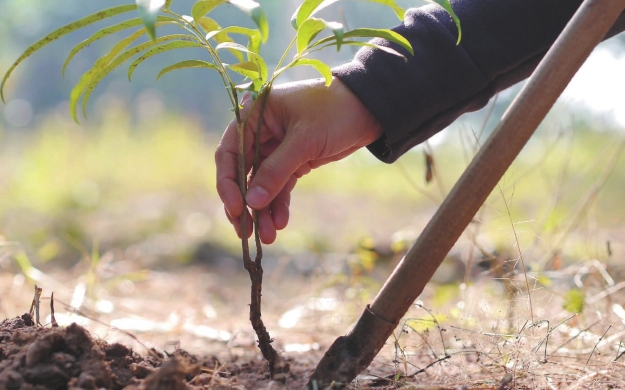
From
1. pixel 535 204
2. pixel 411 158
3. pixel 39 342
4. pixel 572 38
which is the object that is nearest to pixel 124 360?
pixel 39 342

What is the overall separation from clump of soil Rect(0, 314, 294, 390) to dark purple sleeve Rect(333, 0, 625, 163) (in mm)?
728

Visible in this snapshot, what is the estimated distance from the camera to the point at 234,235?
4.32 meters

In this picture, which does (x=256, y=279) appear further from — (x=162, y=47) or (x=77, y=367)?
(x=162, y=47)

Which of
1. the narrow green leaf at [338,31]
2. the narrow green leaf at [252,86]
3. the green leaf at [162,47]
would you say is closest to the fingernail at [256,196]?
the narrow green leaf at [252,86]

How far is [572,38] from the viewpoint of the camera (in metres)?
1.08

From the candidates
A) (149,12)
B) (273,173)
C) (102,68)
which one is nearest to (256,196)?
(273,173)

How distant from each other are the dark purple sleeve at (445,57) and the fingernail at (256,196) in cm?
34

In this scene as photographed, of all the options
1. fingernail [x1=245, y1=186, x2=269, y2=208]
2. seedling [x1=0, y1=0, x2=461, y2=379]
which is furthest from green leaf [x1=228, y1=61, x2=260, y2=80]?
fingernail [x1=245, y1=186, x2=269, y2=208]

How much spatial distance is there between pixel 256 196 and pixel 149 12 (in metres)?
0.53

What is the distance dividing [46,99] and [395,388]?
27.7ft

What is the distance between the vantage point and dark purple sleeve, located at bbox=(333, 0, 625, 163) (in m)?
1.41

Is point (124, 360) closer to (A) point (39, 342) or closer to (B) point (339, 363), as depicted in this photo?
(A) point (39, 342)

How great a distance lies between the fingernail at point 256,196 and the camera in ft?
4.10

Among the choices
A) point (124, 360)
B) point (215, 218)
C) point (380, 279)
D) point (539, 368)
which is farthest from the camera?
point (215, 218)
